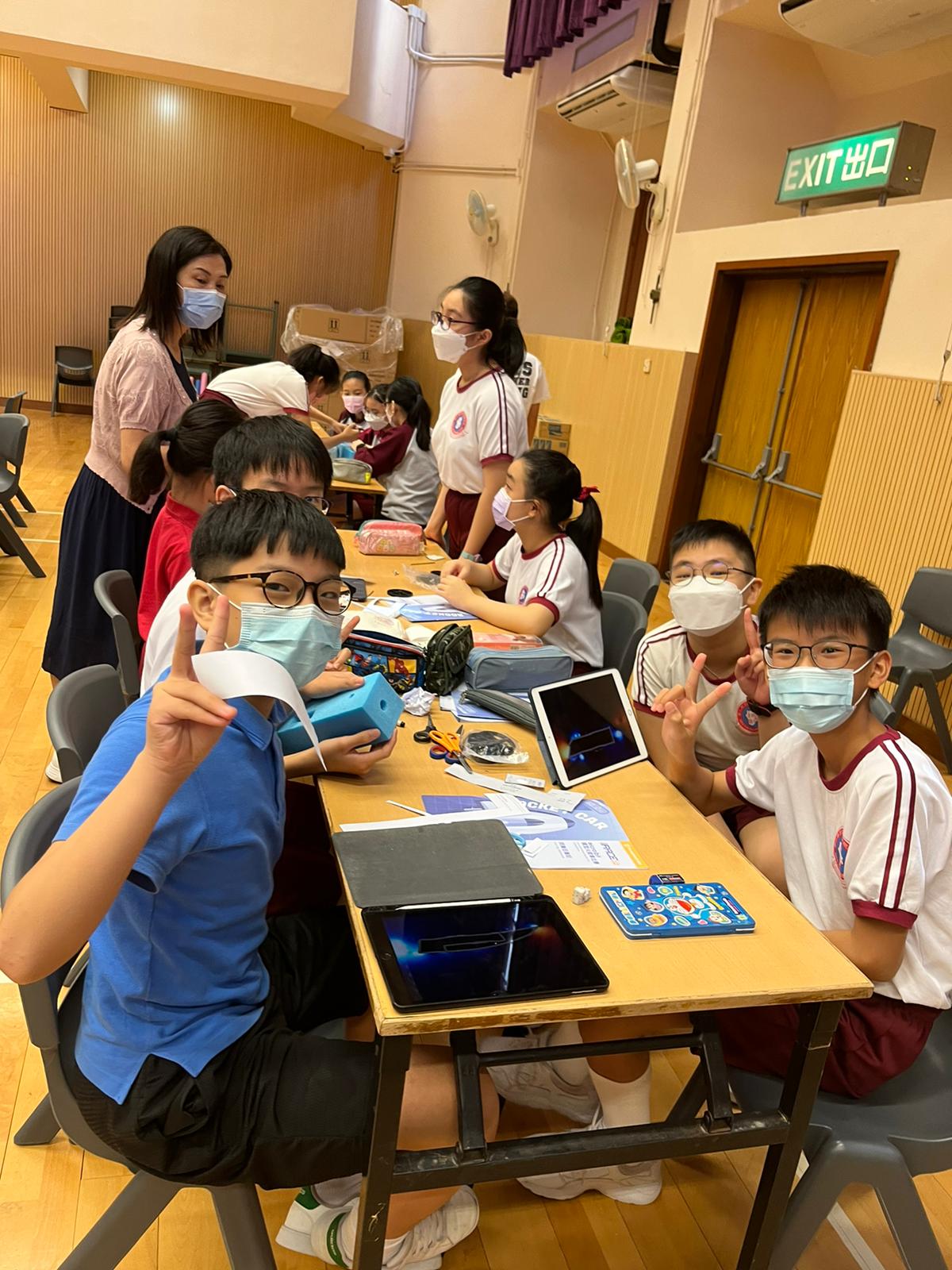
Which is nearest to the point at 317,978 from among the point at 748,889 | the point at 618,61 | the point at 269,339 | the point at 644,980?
the point at 644,980

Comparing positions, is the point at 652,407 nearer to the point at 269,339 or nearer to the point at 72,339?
the point at 269,339

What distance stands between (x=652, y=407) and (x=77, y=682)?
5.82 m

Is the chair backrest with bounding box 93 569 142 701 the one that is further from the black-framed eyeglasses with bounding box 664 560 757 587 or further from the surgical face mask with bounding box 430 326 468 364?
the surgical face mask with bounding box 430 326 468 364

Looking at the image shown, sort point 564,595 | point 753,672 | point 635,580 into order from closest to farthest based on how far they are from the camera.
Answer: point 753,672, point 564,595, point 635,580

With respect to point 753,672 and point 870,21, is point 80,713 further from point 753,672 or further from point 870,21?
point 870,21

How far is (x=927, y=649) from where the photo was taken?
4.07 metres

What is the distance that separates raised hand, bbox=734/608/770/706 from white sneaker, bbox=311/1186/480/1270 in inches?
45.4

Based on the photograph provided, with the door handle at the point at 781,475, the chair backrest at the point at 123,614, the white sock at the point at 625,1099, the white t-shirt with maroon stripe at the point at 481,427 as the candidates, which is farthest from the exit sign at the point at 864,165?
the white sock at the point at 625,1099

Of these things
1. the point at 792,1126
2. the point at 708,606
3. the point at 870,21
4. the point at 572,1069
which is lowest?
the point at 572,1069

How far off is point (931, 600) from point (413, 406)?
2974 millimetres

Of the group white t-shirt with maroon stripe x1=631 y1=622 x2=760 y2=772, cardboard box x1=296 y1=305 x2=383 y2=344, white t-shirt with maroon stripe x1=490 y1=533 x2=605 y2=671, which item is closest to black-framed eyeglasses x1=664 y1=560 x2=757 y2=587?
white t-shirt with maroon stripe x1=631 y1=622 x2=760 y2=772

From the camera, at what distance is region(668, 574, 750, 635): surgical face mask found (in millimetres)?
2188

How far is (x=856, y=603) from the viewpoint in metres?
1.64

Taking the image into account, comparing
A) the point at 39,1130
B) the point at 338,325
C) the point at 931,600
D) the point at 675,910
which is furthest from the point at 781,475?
the point at 338,325
